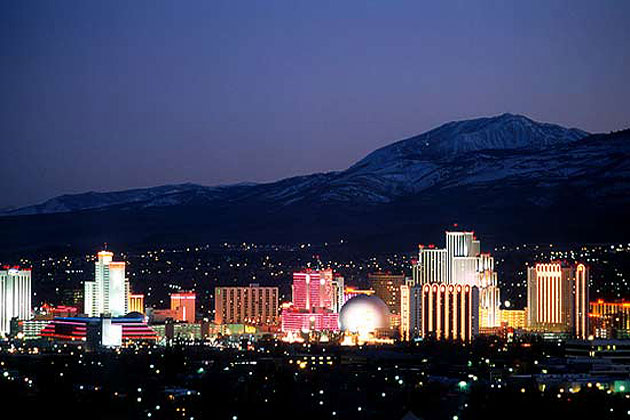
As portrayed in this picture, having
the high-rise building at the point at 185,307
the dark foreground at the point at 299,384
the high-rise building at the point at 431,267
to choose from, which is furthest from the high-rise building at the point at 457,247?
the high-rise building at the point at 185,307

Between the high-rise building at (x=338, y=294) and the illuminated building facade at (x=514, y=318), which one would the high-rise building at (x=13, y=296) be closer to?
the high-rise building at (x=338, y=294)

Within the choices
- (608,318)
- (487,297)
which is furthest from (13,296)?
(608,318)

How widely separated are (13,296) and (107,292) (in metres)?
3.65

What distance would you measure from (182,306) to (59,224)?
41287 millimetres

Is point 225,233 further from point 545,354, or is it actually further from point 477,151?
point 545,354

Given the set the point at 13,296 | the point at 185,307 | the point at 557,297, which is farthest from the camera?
the point at 185,307

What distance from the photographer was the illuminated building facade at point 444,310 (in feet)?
215

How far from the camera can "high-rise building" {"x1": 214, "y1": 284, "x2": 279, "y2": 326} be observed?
73688mm

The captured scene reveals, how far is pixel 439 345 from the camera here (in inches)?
2339

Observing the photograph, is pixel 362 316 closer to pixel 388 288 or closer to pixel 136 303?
pixel 388 288

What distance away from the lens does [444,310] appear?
66.0m

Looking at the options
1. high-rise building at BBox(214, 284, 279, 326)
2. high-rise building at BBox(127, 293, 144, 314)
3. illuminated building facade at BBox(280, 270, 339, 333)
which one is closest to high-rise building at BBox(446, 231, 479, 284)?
illuminated building facade at BBox(280, 270, 339, 333)

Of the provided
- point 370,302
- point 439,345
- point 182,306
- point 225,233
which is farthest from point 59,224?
point 439,345

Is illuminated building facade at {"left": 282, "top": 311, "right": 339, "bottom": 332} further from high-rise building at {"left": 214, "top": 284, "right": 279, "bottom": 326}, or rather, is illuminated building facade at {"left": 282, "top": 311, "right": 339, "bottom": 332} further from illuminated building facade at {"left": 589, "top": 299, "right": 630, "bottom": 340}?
illuminated building facade at {"left": 589, "top": 299, "right": 630, "bottom": 340}
